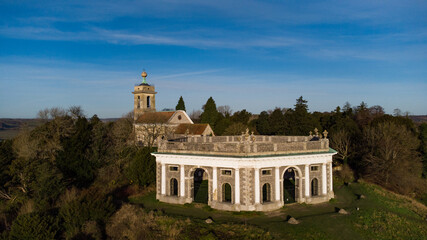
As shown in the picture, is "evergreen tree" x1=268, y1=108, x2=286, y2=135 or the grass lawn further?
"evergreen tree" x1=268, y1=108, x2=286, y2=135

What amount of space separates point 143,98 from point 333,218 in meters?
56.3

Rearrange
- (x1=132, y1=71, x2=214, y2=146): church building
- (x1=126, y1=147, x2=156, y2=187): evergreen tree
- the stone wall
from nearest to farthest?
the stone wall → (x1=126, y1=147, x2=156, y2=187): evergreen tree → (x1=132, y1=71, x2=214, y2=146): church building

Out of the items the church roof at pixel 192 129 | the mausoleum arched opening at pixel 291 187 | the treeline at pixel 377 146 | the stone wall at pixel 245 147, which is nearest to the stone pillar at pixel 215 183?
the stone wall at pixel 245 147

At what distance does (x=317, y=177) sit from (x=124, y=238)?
19.4 m

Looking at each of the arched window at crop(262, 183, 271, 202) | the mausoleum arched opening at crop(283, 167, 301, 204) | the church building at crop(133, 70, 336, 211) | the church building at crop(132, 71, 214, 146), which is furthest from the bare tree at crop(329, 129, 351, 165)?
the church building at crop(133, 70, 336, 211)

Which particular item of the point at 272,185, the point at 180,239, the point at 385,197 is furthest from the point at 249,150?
the point at 385,197

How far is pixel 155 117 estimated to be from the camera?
72.4 meters

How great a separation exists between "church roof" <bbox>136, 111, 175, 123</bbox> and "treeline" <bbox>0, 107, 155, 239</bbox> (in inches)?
520

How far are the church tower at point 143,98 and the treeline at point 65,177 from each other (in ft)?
65.9

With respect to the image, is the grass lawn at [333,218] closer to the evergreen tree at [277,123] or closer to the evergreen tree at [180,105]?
the evergreen tree at [277,123]

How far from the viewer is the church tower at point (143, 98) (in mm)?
77812

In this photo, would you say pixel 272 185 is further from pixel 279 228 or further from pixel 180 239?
pixel 180 239

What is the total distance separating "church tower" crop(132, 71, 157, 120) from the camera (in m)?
77.8

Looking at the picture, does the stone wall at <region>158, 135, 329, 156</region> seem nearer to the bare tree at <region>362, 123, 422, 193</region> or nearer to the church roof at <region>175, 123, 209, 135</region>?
the bare tree at <region>362, 123, 422, 193</region>
